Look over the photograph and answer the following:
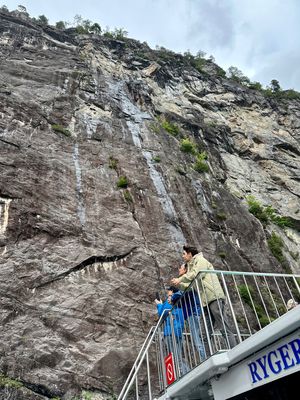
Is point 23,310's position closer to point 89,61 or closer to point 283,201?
point 283,201

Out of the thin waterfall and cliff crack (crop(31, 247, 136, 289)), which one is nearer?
cliff crack (crop(31, 247, 136, 289))

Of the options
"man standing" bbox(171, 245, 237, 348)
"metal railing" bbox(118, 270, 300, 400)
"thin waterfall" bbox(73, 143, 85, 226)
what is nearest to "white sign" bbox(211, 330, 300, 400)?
"metal railing" bbox(118, 270, 300, 400)

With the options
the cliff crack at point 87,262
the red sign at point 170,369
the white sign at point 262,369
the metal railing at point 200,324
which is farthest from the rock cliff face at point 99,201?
the white sign at point 262,369

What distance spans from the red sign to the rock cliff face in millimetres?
3274

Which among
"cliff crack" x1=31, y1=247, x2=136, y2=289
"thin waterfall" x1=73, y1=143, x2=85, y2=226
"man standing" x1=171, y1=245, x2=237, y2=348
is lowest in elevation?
"man standing" x1=171, y1=245, x2=237, y2=348

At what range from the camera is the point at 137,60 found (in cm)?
3169

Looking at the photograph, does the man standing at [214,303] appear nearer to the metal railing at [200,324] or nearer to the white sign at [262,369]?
the metal railing at [200,324]

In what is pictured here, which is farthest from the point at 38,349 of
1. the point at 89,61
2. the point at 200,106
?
the point at 200,106

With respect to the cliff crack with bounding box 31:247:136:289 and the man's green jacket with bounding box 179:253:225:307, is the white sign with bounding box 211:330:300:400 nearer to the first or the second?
the man's green jacket with bounding box 179:253:225:307

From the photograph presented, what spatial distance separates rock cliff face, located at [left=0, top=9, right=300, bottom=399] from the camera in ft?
30.2

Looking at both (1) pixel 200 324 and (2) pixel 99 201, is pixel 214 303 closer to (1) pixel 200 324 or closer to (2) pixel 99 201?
(1) pixel 200 324

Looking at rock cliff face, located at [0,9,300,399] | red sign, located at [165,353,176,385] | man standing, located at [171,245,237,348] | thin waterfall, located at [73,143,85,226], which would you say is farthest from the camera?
thin waterfall, located at [73,143,85,226]

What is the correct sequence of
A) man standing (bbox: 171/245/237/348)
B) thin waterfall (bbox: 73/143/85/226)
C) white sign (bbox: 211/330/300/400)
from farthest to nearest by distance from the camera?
thin waterfall (bbox: 73/143/85/226), man standing (bbox: 171/245/237/348), white sign (bbox: 211/330/300/400)

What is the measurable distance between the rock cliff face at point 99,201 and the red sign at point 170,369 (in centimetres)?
327
